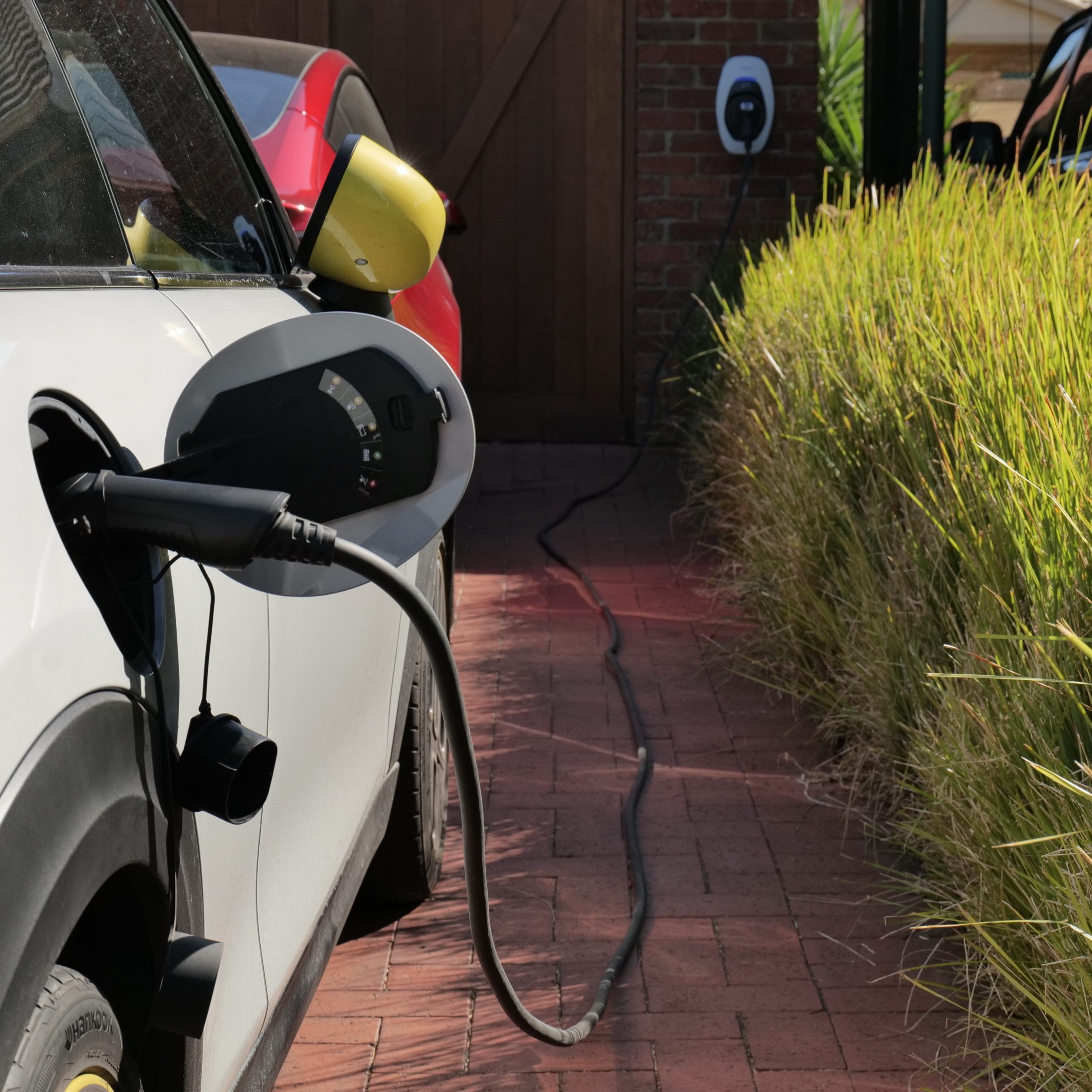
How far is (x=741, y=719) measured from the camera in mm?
4156

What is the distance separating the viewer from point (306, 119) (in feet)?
12.7

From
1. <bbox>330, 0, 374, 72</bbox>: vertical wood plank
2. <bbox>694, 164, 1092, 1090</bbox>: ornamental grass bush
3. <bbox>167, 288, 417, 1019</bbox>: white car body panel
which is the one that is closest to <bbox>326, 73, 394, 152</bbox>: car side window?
<bbox>694, 164, 1092, 1090</bbox>: ornamental grass bush

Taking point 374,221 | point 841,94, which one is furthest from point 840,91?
point 374,221

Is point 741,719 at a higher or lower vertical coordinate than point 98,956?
lower

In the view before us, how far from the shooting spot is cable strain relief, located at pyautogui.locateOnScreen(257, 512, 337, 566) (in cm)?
113

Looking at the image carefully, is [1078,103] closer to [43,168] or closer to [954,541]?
[954,541]

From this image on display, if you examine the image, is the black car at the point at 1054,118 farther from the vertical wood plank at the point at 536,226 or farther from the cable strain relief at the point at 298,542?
the cable strain relief at the point at 298,542

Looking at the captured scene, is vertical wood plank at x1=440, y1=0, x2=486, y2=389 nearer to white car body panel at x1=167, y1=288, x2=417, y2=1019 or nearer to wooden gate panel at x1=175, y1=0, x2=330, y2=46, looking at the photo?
wooden gate panel at x1=175, y1=0, x2=330, y2=46

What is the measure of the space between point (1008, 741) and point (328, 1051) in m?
1.29

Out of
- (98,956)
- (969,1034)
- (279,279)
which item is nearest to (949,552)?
(969,1034)

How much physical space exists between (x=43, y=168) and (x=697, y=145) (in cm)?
706

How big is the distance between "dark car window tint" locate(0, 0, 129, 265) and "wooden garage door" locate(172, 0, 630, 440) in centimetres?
664

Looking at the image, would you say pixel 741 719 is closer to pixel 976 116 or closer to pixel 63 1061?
pixel 63 1061

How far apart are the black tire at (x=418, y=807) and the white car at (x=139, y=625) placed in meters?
0.47
